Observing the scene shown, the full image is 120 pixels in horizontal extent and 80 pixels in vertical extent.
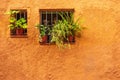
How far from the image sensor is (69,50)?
8703 millimetres

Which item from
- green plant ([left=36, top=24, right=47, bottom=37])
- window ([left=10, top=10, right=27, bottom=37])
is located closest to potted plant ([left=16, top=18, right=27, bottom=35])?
window ([left=10, top=10, right=27, bottom=37])

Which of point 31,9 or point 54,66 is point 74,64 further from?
point 31,9

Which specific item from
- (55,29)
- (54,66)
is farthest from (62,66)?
(55,29)

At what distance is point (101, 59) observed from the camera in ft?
28.5

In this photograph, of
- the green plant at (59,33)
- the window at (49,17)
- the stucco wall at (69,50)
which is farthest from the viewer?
the window at (49,17)

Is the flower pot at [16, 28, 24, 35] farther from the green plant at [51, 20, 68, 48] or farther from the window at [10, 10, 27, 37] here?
the green plant at [51, 20, 68, 48]

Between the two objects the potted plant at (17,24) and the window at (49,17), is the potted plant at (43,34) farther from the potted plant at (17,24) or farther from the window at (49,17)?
the potted plant at (17,24)

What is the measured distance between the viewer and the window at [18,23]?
344 inches

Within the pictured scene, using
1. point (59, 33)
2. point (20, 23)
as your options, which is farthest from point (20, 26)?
point (59, 33)

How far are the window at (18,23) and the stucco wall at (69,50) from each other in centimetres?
11

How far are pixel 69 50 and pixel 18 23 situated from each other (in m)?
1.27

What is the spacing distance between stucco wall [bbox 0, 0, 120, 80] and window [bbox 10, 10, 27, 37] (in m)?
0.11

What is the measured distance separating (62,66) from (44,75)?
0.44 meters

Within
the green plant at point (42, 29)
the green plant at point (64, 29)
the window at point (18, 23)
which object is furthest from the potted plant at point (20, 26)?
the green plant at point (64, 29)
